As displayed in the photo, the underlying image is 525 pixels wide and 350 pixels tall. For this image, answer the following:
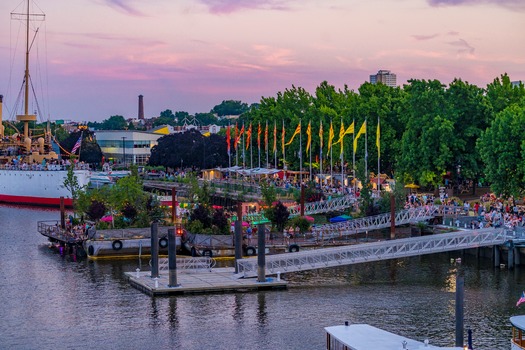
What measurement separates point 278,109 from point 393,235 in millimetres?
77526

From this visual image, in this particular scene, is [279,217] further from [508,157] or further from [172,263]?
[172,263]

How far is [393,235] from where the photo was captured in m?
83.9

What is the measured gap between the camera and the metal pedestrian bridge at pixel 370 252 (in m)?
66.9

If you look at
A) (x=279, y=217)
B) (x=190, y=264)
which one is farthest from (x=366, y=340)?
(x=279, y=217)

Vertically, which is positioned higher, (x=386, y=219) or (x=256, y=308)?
(x=386, y=219)

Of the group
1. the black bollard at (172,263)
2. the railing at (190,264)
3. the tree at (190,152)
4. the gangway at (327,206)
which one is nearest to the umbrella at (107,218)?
the railing at (190,264)

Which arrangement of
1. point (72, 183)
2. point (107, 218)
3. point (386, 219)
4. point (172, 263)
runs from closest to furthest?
1. point (172, 263)
2. point (386, 219)
3. point (107, 218)
4. point (72, 183)

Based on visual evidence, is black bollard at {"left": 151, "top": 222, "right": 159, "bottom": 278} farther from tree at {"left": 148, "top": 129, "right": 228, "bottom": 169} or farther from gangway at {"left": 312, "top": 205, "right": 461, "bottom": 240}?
tree at {"left": 148, "top": 129, "right": 228, "bottom": 169}

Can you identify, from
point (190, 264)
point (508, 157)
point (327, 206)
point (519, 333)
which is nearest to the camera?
point (519, 333)

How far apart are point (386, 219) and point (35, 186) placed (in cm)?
7289

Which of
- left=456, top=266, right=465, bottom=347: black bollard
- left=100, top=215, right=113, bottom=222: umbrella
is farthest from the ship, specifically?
left=456, top=266, right=465, bottom=347: black bollard

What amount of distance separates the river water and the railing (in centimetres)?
307

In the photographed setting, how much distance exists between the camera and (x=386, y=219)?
87.1 m

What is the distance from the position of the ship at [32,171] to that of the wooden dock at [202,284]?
68.0 meters
